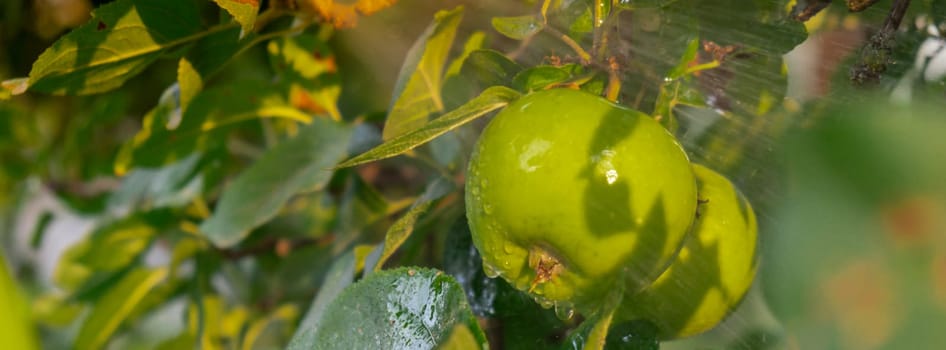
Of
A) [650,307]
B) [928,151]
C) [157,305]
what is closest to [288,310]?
[157,305]

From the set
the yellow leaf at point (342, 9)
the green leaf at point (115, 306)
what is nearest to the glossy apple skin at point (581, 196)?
the yellow leaf at point (342, 9)

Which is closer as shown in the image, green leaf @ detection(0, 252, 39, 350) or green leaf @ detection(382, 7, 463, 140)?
green leaf @ detection(0, 252, 39, 350)

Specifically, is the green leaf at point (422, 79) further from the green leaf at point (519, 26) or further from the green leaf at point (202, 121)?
the green leaf at point (202, 121)

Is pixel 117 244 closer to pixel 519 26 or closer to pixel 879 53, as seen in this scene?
pixel 519 26

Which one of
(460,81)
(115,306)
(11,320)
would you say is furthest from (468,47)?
(115,306)

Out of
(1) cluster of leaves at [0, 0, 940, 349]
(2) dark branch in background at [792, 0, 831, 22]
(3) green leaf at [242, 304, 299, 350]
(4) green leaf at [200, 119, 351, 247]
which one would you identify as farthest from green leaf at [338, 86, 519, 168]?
(3) green leaf at [242, 304, 299, 350]

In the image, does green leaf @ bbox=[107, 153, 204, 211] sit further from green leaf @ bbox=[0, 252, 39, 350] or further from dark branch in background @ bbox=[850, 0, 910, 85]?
dark branch in background @ bbox=[850, 0, 910, 85]

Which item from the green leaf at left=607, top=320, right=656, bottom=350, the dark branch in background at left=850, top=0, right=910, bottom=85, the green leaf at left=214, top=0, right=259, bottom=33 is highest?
the green leaf at left=214, top=0, right=259, bottom=33
